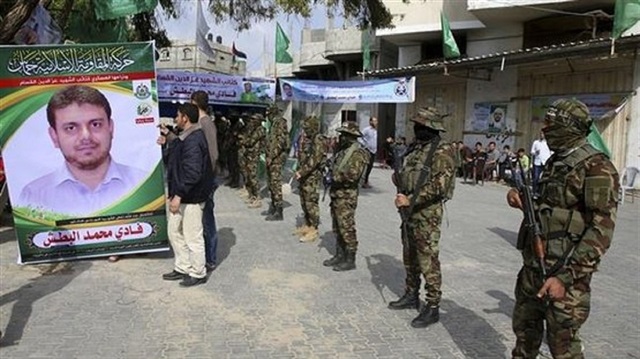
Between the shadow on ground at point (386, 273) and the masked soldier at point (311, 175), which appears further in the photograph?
the masked soldier at point (311, 175)

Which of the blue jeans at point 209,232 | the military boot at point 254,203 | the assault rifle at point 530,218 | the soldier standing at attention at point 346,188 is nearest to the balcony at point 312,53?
the military boot at point 254,203

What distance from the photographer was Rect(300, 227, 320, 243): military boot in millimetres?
7363

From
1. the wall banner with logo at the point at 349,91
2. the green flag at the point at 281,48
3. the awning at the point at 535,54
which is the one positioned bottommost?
the wall banner with logo at the point at 349,91

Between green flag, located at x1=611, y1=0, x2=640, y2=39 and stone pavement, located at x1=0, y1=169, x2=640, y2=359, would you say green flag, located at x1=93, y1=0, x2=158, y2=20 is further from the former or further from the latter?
green flag, located at x1=611, y1=0, x2=640, y2=39

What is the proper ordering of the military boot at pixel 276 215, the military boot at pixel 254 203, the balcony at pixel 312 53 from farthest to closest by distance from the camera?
the balcony at pixel 312 53 < the military boot at pixel 254 203 < the military boot at pixel 276 215

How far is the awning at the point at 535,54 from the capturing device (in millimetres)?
12523

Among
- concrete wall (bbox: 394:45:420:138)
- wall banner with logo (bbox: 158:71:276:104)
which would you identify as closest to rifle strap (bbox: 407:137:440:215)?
wall banner with logo (bbox: 158:71:276:104)

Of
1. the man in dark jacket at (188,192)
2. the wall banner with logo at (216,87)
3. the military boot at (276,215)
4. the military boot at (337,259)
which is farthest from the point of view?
the wall banner with logo at (216,87)

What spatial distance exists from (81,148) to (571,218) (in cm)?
456

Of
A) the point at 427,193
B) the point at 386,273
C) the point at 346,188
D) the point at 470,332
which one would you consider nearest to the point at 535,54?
the point at 346,188

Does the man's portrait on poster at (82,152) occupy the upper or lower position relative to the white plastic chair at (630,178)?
upper

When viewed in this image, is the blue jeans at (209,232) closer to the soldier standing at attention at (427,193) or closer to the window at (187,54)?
the soldier standing at attention at (427,193)

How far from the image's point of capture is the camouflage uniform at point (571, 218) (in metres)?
2.66

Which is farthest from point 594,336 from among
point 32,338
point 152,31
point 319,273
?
point 152,31
